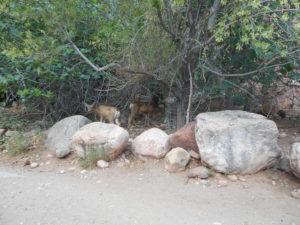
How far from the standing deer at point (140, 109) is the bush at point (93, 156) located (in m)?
2.04

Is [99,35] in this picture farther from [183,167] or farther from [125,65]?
[183,167]

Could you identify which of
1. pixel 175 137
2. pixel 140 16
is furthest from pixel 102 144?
pixel 140 16

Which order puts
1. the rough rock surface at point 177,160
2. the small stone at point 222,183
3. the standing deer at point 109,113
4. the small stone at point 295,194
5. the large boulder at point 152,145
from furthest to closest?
the standing deer at point 109,113, the large boulder at point 152,145, the rough rock surface at point 177,160, the small stone at point 222,183, the small stone at point 295,194

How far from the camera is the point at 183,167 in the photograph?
14.0 feet

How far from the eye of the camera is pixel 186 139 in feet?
14.9

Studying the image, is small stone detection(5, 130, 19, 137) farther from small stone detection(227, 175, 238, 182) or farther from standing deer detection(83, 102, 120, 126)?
small stone detection(227, 175, 238, 182)

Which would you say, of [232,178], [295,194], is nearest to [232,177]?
[232,178]

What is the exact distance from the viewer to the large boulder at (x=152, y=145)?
457 cm

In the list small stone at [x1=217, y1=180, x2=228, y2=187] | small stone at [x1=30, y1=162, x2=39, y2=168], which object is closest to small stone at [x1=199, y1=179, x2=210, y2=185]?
small stone at [x1=217, y1=180, x2=228, y2=187]

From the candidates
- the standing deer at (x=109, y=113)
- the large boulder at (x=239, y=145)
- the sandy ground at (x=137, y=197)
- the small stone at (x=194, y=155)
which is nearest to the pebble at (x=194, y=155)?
the small stone at (x=194, y=155)

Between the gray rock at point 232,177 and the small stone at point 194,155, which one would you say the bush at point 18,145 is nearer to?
the small stone at point 194,155

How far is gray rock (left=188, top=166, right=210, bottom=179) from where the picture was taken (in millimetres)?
4004

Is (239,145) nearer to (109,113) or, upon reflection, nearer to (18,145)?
(109,113)

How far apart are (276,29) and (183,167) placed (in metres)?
2.83
